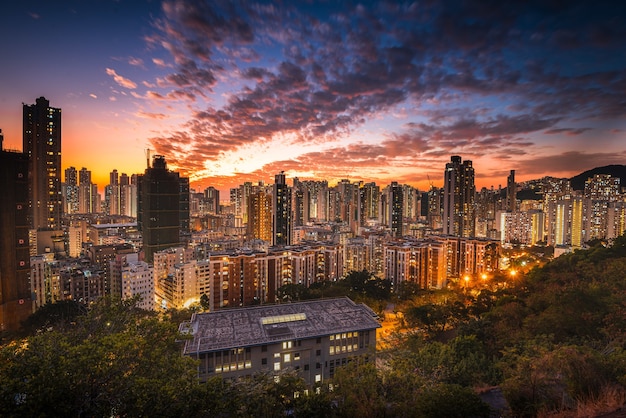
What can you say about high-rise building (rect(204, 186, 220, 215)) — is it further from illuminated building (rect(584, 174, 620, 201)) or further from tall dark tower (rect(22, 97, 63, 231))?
illuminated building (rect(584, 174, 620, 201))

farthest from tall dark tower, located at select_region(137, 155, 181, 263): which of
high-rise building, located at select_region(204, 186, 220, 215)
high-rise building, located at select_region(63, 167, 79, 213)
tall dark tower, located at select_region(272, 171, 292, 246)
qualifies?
high-rise building, located at select_region(204, 186, 220, 215)

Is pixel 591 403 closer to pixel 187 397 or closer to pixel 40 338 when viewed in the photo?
pixel 187 397

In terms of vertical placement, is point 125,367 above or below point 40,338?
below

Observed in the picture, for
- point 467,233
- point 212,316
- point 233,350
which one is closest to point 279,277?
point 212,316

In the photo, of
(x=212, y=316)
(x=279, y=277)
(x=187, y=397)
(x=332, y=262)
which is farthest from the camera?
(x=332, y=262)

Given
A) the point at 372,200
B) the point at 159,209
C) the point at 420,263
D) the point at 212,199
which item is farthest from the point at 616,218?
the point at 212,199

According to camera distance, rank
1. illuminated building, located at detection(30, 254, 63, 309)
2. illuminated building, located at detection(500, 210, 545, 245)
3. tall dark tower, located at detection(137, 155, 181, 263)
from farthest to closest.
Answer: illuminated building, located at detection(500, 210, 545, 245) → tall dark tower, located at detection(137, 155, 181, 263) → illuminated building, located at detection(30, 254, 63, 309)
